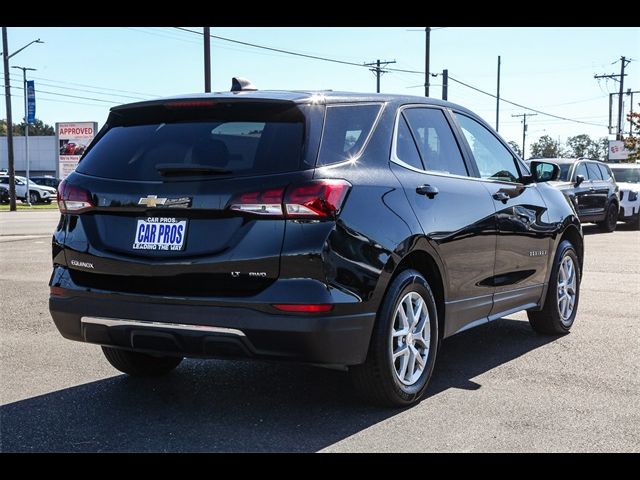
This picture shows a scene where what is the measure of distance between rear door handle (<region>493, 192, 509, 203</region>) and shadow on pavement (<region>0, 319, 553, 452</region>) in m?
1.16

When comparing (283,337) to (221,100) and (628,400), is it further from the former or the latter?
(628,400)

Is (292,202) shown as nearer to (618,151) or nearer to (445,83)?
(445,83)

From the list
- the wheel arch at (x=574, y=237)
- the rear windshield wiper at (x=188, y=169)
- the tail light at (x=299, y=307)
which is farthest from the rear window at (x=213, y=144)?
the wheel arch at (x=574, y=237)

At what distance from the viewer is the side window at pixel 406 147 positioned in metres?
4.75

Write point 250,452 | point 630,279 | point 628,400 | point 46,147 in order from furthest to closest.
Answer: point 46,147
point 630,279
point 628,400
point 250,452

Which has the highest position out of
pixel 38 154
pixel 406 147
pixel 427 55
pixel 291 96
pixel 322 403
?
pixel 427 55

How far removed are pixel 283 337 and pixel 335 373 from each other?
5.08 feet

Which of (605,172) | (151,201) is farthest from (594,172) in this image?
(151,201)

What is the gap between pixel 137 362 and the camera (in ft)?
16.9

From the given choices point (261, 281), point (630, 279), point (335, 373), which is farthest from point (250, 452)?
point (630, 279)

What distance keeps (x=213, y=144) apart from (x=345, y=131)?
72cm

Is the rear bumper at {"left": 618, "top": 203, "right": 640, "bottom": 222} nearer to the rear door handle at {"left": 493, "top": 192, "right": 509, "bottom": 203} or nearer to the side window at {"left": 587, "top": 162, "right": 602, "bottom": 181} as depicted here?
the side window at {"left": 587, "top": 162, "right": 602, "bottom": 181}

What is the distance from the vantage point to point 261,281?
155 inches

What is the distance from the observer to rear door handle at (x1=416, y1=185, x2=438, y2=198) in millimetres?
4699
